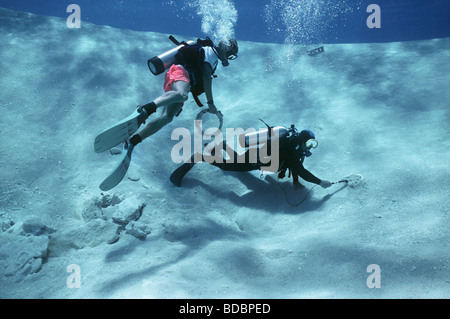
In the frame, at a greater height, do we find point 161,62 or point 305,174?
point 161,62

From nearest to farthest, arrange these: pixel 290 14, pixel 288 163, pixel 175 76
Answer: pixel 175 76
pixel 288 163
pixel 290 14

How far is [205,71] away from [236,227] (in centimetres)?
305

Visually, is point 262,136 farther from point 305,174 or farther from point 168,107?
point 168,107

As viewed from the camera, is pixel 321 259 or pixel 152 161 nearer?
pixel 321 259

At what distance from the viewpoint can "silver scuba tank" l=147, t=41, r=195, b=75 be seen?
4.43m

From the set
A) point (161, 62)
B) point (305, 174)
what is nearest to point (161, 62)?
point (161, 62)

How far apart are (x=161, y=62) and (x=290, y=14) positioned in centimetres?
6048

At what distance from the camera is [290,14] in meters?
53.7

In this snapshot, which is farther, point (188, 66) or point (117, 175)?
point (188, 66)

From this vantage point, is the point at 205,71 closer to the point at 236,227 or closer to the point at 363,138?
the point at 236,227

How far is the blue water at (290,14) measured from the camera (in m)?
42.1

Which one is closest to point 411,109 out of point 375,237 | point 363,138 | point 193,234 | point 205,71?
point 363,138
